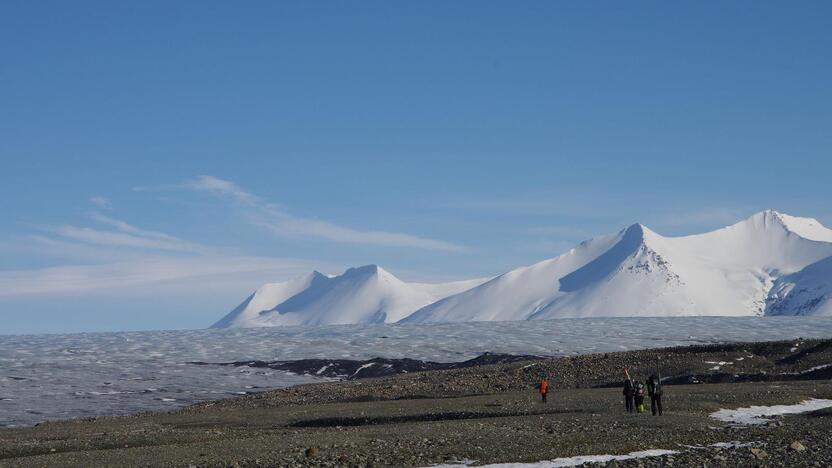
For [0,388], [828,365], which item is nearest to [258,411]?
[828,365]

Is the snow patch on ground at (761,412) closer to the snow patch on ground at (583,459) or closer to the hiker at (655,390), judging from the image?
the hiker at (655,390)

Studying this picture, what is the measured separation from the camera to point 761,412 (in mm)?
39125

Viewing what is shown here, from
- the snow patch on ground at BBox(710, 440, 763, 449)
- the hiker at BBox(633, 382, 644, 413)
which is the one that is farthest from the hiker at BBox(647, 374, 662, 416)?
the snow patch on ground at BBox(710, 440, 763, 449)

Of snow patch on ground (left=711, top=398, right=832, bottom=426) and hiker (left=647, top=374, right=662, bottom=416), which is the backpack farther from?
snow patch on ground (left=711, top=398, right=832, bottom=426)

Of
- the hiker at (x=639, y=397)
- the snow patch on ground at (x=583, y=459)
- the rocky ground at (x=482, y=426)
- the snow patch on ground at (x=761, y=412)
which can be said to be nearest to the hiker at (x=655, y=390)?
the hiker at (x=639, y=397)

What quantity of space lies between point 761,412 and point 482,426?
11.2 meters

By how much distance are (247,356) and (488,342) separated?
2652 centimetres

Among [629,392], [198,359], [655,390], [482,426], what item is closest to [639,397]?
[629,392]

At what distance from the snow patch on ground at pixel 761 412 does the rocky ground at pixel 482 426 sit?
605mm

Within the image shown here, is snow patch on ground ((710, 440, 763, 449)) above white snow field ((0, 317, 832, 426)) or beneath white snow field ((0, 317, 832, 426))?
beneath

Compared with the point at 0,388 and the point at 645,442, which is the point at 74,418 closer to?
the point at 0,388

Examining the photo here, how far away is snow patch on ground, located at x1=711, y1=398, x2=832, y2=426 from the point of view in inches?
1457

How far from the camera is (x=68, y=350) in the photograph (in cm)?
13238

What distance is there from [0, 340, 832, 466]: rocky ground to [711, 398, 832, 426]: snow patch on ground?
23.8 inches
